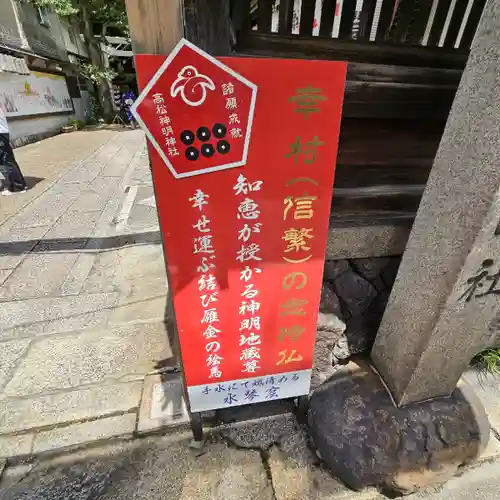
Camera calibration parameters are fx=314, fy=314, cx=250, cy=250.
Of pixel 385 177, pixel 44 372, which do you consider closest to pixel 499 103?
pixel 385 177

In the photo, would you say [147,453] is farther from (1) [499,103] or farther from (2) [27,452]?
(1) [499,103]

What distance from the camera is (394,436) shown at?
2.10 m

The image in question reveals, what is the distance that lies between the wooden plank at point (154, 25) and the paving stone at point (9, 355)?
2985mm

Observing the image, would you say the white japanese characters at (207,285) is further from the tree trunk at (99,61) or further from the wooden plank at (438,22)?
the tree trunk at (99,61)

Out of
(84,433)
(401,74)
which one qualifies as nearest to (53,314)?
(84,433)

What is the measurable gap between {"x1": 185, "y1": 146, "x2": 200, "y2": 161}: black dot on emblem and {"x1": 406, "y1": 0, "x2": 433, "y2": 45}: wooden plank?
1415mm

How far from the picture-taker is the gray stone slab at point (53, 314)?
10.7 feet

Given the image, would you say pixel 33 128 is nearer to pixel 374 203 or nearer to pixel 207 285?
pixel 207 285

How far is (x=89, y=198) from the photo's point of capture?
6766 millimetres

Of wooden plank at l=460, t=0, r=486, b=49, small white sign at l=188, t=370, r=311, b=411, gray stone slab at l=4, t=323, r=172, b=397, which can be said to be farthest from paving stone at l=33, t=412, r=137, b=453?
wooden plank at l=460, t=0, r=486, b=49

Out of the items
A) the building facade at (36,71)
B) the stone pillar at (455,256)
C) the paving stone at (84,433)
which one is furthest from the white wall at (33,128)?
the stone pillar at (455,256)

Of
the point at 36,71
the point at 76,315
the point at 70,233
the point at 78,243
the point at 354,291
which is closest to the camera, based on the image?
the point at 354,291

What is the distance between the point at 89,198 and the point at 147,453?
5.88 m

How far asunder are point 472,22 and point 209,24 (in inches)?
59.0
